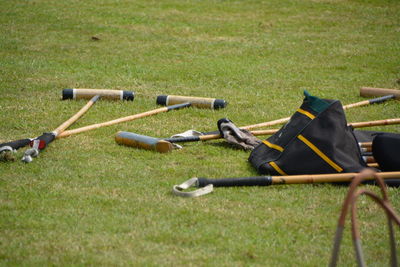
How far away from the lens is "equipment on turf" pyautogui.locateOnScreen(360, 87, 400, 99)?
27.8 feet

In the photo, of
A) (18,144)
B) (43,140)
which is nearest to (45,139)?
(43,140)

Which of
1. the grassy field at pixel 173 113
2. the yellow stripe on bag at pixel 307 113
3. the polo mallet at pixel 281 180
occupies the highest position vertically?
the yellow stripe on bag at pixel 307 113

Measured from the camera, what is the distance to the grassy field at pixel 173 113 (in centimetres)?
427

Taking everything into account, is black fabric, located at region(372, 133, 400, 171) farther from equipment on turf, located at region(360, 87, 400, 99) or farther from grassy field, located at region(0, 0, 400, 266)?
equipment on turf, located at region(360, 87, 400, 99)

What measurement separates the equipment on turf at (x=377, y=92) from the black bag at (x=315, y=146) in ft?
10.3

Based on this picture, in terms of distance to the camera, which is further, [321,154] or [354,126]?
[354,126]

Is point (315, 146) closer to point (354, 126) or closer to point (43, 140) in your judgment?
point (354, 126)

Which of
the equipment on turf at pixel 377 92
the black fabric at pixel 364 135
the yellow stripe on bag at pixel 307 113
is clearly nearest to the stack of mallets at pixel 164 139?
the black fabric at pixel 364 135

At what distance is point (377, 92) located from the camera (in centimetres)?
868

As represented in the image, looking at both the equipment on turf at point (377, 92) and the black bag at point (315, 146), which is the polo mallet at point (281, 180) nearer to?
the black bag at point (315, 146)

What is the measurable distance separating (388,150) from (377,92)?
3.41m

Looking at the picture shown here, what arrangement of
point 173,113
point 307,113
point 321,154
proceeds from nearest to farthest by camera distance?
point 321,154, point 307,113, point 173,113

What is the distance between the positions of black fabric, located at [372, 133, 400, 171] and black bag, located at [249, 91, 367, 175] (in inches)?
6.4

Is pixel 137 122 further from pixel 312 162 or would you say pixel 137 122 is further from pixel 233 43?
pixel 233 43
